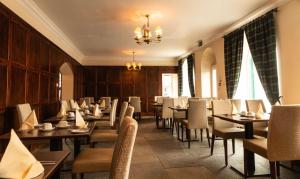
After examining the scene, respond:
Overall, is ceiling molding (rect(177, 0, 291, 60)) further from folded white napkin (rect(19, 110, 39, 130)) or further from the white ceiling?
folded white napkin (rect(19, 110, 39, 130))

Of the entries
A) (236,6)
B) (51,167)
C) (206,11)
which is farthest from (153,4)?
(51,167)

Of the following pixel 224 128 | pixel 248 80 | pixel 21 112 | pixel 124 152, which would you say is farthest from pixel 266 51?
pixel 21 112

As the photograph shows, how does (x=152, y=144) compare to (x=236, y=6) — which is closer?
(x=236, y=6)

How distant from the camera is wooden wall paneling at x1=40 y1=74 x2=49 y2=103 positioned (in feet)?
15.9

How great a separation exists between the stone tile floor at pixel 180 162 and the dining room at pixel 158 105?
0.7 inches

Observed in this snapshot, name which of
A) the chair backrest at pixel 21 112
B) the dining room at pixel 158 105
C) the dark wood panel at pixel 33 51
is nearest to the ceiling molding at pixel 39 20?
the dining room at pixel 158 105

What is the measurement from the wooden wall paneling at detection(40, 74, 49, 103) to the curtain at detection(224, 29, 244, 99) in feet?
14.9

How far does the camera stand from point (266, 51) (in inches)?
176

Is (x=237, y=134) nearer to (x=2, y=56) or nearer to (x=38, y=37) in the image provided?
(x=2, y=56)

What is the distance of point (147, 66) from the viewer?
10.6 m

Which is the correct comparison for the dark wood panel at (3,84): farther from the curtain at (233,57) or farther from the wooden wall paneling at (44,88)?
the curtain at (233,57)

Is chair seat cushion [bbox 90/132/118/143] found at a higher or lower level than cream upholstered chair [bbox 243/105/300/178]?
lower

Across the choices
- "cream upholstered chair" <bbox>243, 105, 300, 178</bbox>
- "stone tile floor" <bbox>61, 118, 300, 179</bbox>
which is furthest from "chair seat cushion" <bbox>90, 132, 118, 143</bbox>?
"cream upholstered chair" <bbox>243, 105, 300, 178</bbox>

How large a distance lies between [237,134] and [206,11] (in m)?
2.59
